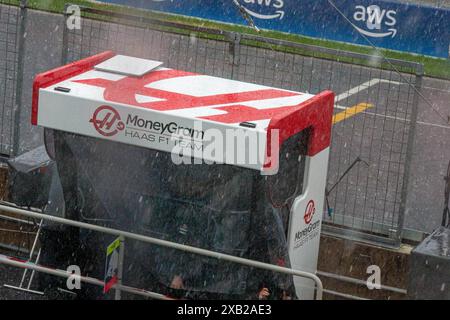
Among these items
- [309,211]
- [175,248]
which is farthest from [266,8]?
[175,248]

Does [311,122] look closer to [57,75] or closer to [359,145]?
[57,75]

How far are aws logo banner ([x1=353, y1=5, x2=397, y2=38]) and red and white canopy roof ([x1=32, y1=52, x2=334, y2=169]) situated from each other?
812 cm

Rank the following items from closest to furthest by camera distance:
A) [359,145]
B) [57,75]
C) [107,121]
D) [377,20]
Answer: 1. [107,121]
2. [57,75]
3. [359,145]
4. [377,20]

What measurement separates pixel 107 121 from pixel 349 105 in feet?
24.4

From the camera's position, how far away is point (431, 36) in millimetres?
16000

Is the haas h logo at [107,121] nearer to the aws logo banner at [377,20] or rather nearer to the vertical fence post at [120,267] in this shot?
the vertical fence post at [120,267]

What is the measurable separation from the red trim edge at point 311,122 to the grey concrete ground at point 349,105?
177 centimetres

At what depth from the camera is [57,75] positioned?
7.55 meters

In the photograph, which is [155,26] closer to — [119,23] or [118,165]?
Answer: [119,23]

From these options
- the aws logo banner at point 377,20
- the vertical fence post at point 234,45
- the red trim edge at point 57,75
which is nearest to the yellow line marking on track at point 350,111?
the aws logo banner at point 377,20

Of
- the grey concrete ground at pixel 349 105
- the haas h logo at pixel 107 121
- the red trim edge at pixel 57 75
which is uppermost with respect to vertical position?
the red trim edge at pixel 57 75

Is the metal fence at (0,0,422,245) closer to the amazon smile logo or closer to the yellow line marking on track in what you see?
the yellow line marking on track

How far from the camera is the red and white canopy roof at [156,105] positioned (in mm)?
7051
